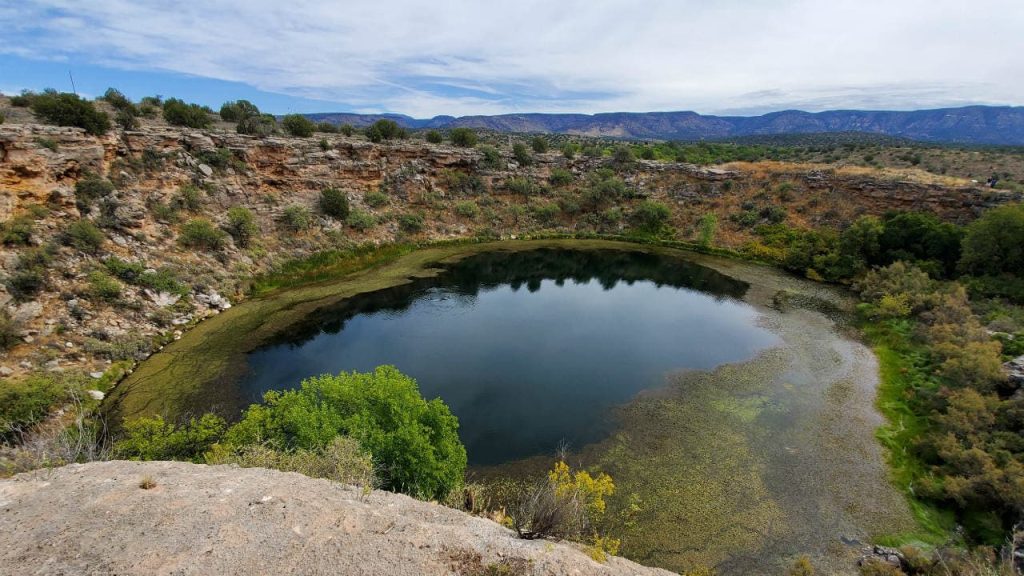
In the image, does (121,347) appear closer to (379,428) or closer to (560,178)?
(379,428)

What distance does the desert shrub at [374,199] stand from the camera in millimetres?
43938

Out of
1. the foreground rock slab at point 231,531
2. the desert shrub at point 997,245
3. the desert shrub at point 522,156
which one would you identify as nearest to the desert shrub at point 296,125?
the desert shrub at point 522,156

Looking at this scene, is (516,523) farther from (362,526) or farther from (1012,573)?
(1012,573)

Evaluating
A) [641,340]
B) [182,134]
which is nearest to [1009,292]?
[641,340]

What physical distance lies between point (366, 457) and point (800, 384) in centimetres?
1940

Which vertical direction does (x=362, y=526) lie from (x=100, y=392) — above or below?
above

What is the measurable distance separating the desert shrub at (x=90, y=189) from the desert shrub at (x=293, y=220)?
10.9m

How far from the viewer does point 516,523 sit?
9703mm

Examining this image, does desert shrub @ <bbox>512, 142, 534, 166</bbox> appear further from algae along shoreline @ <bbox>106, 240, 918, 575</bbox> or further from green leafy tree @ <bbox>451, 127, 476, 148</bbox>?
algae along shoreline @ <bbox>106, 240, 918, 575</bbox>

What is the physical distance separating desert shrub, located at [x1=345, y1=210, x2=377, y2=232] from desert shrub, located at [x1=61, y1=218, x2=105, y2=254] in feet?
59.5

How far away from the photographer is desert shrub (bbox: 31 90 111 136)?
92.7 ft

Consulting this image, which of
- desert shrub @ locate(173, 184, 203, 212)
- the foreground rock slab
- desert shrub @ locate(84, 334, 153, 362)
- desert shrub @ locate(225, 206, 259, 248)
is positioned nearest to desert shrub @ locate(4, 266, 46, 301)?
desert shrub @ locate(84, 334, 153, 362)

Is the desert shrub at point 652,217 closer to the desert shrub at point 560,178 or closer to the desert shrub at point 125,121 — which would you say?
the desert shrub at point 560,178

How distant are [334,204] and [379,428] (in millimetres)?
32255
